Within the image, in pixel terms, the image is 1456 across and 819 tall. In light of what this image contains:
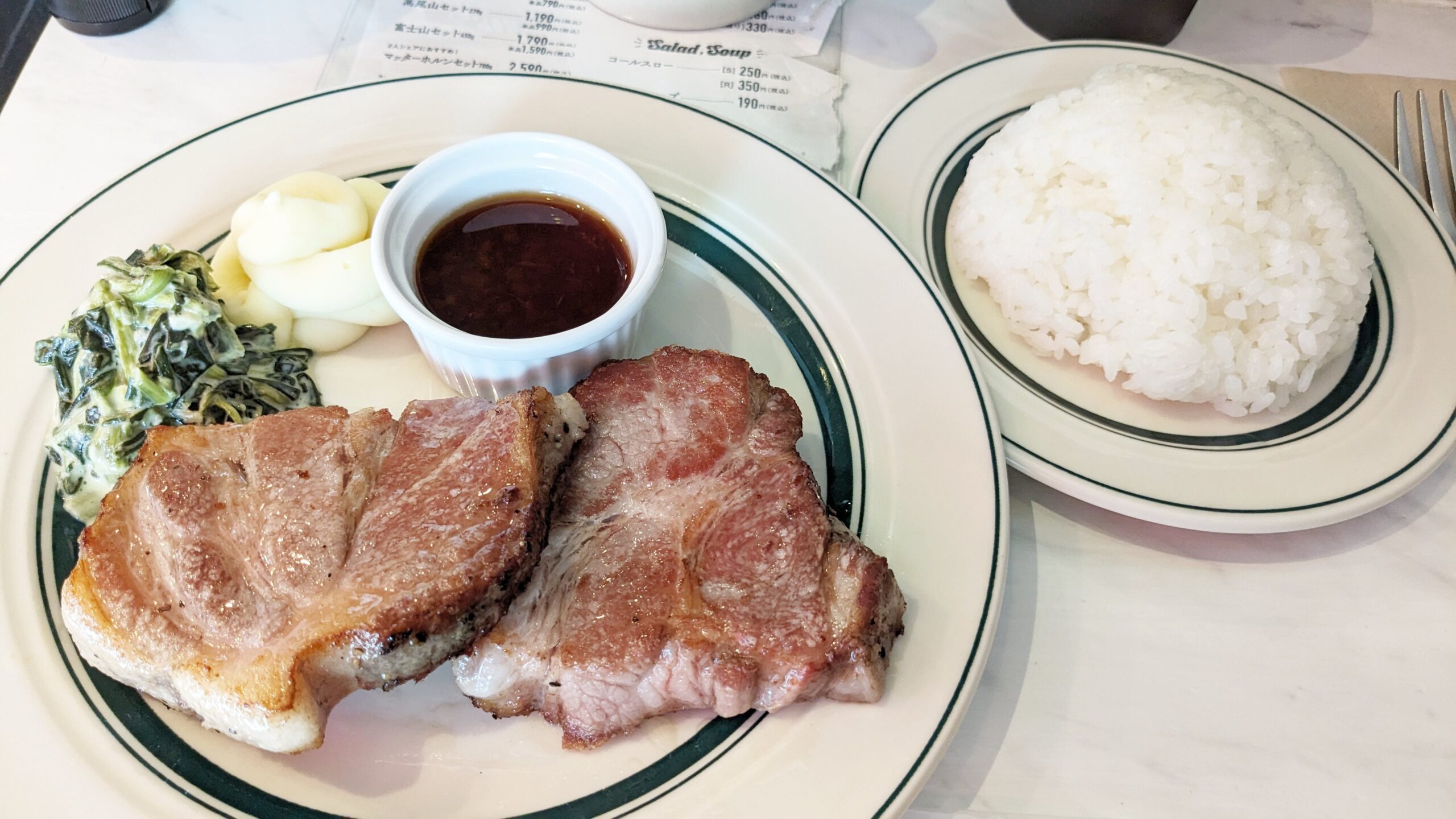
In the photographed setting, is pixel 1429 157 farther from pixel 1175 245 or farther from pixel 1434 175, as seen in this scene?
pixel 1175 245

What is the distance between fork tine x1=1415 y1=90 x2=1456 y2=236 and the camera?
293 cm

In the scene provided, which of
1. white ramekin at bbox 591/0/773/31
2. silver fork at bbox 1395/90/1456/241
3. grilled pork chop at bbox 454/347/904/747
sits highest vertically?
silver fork at bbox 1395/90/1456/241

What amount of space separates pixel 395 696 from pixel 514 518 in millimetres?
614

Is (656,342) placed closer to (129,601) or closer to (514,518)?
(514,518)

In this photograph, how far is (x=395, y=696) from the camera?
6.34 feet

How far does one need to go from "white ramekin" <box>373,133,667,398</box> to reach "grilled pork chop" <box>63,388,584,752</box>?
0.32 meters

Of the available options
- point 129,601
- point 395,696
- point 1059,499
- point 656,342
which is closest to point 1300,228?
point 1059,499

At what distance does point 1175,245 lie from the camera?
7.72 ft

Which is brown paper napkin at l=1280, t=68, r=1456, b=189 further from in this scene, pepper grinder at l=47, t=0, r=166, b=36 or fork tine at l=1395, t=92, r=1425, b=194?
pepper grinder at l=47, t=0, r=166, b=36

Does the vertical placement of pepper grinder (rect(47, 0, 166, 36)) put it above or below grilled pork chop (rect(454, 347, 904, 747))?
above

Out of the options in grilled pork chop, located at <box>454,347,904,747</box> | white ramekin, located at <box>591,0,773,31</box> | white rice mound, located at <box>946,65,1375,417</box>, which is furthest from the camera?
white ramekin, located at <box>591,0,773,31</box>

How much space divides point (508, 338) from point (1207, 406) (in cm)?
194

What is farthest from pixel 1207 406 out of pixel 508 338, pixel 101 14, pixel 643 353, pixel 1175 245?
pixel 101 14

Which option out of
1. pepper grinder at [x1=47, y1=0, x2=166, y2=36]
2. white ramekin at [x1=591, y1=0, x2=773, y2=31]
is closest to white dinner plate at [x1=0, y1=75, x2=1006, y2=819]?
white ramekin at [x1=591, y1=0, x2=773, y2=31]
